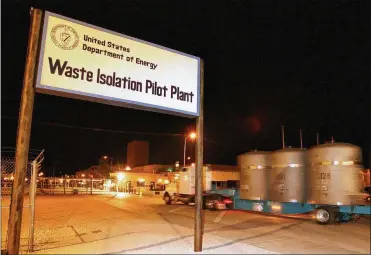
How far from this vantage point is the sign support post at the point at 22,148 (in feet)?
23.0

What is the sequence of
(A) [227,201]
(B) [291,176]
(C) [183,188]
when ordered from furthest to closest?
(C) [183,188]
(A) [227,201]
(B) [291,176]

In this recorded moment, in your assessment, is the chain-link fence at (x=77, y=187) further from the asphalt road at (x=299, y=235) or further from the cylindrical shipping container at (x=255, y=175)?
the asphalt road at (x=299, y=235)

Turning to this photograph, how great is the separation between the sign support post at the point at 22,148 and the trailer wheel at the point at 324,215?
11.8 m

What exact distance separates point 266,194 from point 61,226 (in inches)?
396

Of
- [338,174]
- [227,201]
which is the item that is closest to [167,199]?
[227,201]

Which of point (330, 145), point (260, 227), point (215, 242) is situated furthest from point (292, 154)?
point (215, 242)

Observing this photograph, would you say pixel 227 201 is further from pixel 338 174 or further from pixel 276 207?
pixel 338 174

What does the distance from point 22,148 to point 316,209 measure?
40.5 ft

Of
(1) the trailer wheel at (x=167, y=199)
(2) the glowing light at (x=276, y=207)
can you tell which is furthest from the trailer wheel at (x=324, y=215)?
(1) the trailer wheel at (x=167, y=199)

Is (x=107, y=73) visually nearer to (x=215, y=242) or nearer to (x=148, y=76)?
(x=148, y=76)

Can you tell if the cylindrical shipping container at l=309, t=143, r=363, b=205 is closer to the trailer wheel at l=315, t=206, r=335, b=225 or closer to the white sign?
the trailer wheel at l=315, t=206, r=335, b=225

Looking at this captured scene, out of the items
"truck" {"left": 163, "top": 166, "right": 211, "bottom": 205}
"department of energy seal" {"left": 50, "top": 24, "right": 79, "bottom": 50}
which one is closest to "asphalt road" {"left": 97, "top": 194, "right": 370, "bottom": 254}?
"department of energy seal" {"left": 50, "top": 24, "right": 79, "bottom": 50}

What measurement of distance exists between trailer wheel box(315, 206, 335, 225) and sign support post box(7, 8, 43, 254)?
11.8 m

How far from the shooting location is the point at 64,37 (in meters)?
7.64
